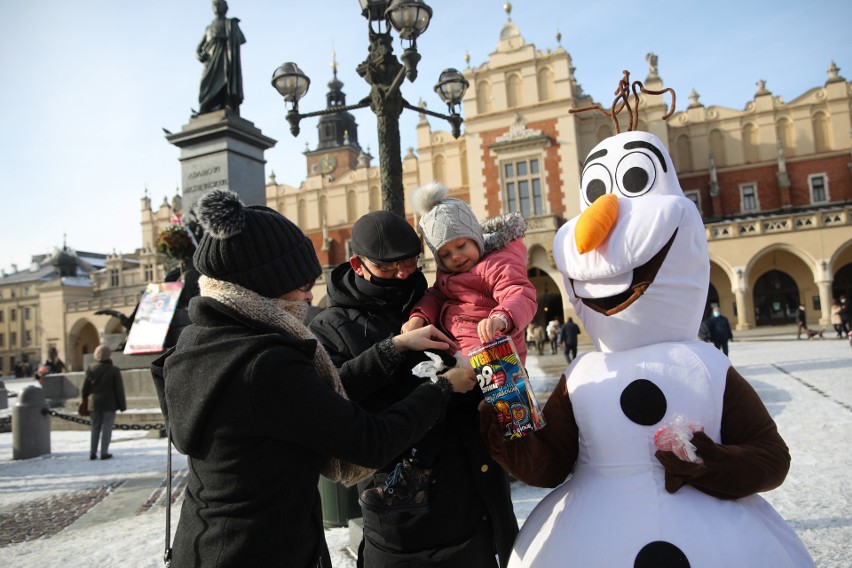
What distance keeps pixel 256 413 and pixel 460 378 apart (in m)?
0.59

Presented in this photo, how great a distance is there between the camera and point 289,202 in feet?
110

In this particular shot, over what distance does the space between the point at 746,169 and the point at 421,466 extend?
97.4 feet

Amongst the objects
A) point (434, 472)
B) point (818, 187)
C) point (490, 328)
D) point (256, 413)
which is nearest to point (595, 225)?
point (490, 328)

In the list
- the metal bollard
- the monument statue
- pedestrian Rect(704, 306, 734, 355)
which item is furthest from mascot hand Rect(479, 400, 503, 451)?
pedestrian Rect(704, 306, 734, 355)

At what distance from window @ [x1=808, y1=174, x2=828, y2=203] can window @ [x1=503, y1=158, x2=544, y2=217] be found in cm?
1286

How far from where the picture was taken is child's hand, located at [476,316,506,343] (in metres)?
1.61

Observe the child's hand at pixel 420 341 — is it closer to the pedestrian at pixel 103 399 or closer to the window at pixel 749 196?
the pedestrian at pixel 103 399

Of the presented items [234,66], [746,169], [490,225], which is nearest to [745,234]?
[746,169]

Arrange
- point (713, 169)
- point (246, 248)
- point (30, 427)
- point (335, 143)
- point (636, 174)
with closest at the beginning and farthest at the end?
1. point (246, 248)
2. point (636, 174)
3. point (30, 427)
4. point (713, 169)
5. point (335, 143)

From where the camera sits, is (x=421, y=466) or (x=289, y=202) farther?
(x=289, y=202)

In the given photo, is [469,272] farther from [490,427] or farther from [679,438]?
[679,438]

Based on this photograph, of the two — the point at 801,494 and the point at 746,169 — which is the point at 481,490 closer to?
the point at 801,494

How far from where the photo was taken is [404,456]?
1.78 meters

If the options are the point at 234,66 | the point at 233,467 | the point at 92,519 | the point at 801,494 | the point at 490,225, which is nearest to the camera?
the point at 233,467
